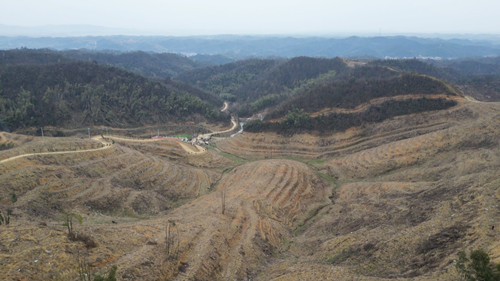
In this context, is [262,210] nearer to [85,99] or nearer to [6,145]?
[6,145]

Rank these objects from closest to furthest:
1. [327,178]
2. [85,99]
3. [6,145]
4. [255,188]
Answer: [255,188] < [6,145] < [327,178] < [85,99]

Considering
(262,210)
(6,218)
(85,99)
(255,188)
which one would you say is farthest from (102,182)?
(85,99)

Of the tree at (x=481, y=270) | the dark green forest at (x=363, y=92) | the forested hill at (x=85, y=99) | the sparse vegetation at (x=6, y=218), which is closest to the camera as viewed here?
the tree at (x=481, y=270)

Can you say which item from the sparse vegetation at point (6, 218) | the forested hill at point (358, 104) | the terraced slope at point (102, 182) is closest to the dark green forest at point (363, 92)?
the forested hill at point (358, 104)

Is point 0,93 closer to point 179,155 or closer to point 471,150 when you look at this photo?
point 179,155

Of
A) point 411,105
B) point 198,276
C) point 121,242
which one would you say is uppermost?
point 411,105

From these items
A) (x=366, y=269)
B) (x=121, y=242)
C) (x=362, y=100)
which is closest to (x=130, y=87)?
(x=362, y=100)

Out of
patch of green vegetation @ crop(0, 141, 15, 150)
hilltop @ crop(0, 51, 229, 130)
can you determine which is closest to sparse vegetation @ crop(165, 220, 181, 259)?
patch of green vegetation @ crop(0, 141, 15, 150)

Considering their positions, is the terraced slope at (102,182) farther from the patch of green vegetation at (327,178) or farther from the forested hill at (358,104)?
the forested hill at (358,104)
